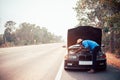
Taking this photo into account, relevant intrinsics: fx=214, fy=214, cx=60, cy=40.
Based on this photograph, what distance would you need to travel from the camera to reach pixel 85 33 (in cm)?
1413

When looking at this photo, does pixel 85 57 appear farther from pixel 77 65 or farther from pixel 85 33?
pixel 85 33

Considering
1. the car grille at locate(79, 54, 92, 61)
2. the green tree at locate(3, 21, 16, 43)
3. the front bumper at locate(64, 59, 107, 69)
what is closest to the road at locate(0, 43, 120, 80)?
the front bumper at locate(64, 59, 107, 69)

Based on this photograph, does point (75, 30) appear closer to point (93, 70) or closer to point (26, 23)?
point (93, 70)

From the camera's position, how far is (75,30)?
45.8 ft

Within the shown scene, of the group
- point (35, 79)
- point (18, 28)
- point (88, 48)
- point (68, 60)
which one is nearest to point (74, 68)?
point (68, 60)

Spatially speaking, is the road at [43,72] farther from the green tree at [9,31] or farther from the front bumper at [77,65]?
the green tree at [9,31]

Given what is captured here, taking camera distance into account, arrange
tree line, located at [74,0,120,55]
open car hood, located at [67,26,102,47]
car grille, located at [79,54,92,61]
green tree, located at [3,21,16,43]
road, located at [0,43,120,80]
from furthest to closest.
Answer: green tree, located at [3,21,16,43] → tree line, located at [74,0,120,55] → open car hood, located at [67,26,102,47] → car grille, located at [79,54,92,61] → road, located at [0,43,120,80]

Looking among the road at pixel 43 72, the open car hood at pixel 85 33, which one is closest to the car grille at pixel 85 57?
the road at pixel 43 72

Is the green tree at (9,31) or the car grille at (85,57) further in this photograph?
the green tree at (9,31)

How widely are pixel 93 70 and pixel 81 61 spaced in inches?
27.8

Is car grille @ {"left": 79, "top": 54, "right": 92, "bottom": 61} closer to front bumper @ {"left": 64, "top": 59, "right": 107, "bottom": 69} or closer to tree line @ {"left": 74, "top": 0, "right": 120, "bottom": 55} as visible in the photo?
front bumper @ {"left": 64, "top": 59, "right": 107, "bottom": 69}

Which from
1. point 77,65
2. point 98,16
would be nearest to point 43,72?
point 77,65

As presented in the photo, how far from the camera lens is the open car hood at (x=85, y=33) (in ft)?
45.5

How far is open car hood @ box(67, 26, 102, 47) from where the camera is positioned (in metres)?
13.9
